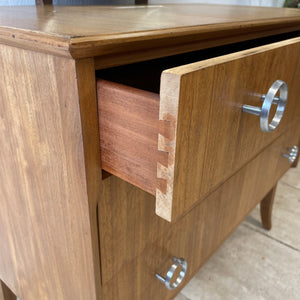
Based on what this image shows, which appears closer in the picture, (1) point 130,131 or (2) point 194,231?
(1) point 130,131

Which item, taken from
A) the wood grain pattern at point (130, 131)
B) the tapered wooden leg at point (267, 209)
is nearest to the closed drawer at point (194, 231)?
the wood grain pattern at point (130, 131)

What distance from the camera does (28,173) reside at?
1.33 feet

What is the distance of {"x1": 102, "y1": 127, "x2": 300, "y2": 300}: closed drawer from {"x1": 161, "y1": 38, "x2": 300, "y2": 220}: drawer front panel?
13 cm

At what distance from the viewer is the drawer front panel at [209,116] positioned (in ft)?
0.82

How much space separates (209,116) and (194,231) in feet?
1.13

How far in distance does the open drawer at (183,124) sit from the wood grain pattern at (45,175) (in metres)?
0.04

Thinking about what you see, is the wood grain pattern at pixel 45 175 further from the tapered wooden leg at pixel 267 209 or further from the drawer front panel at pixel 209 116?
the tapered wooden leg at pixel 267 209

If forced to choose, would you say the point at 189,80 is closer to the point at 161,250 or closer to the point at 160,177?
the point at 160,177

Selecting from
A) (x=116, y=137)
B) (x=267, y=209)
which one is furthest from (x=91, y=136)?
(x=267, y=209)

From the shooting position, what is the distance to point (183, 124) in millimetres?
258

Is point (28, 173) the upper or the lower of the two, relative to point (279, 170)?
upper

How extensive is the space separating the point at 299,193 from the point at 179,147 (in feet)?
3.95

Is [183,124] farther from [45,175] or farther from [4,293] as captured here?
[4,293]

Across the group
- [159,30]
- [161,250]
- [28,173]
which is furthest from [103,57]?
[161,250]
